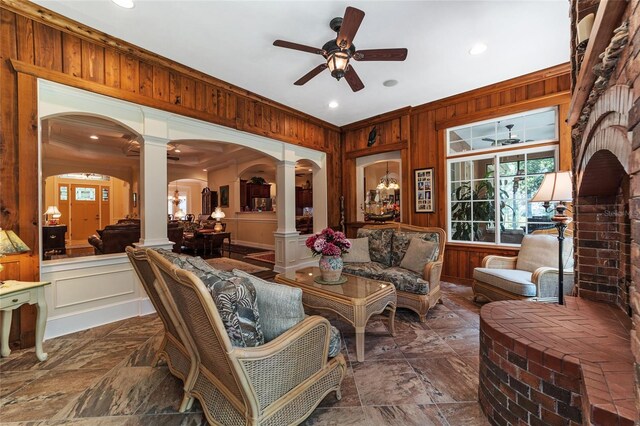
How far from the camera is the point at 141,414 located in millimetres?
1622

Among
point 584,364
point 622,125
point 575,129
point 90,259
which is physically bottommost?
point 584,364

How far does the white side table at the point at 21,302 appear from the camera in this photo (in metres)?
2.03

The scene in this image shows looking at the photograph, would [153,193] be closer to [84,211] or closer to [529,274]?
[529,274]

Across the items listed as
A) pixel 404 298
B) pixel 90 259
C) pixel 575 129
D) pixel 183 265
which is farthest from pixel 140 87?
pixel 575 129

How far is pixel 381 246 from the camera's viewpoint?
3.79 meters

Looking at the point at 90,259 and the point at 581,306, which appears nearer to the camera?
the point at 581,306

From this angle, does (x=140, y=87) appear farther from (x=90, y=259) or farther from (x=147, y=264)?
(x=147, y=264)

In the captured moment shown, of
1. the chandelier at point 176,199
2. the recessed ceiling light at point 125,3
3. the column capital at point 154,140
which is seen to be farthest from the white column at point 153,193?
the chandelier at point 176,199

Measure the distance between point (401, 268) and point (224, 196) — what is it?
7.38 meters

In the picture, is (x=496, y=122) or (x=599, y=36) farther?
(x=496, y=122)

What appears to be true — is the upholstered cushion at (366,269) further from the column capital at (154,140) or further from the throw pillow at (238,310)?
the column capital at (154,140)

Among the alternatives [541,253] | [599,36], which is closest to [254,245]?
[541,253]

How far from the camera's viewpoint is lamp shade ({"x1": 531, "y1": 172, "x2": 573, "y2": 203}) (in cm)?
218

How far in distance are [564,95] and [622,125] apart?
3313 mm
